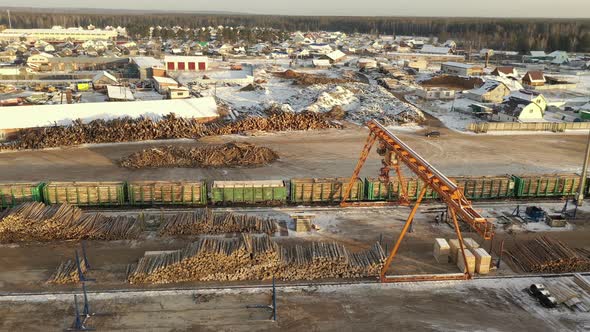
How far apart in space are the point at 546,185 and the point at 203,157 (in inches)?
1011

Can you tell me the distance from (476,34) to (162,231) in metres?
202

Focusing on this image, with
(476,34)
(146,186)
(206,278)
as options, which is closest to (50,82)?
(146,186)

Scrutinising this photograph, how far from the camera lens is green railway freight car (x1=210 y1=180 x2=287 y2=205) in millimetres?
29078

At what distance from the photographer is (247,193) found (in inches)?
1150

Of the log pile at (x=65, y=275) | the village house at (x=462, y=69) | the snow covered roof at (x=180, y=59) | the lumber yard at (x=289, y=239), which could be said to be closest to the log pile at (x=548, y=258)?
the lumber yard at (x=289, y=239)

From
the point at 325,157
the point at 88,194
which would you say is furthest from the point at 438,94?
the point at 88,194

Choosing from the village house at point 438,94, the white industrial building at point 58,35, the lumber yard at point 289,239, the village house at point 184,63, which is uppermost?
the white industrial building at point 58,35

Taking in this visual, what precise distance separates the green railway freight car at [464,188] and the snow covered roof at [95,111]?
25.6 metres

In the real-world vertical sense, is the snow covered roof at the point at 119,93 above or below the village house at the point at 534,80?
below

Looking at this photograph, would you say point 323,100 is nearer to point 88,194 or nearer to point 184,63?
point 88,194

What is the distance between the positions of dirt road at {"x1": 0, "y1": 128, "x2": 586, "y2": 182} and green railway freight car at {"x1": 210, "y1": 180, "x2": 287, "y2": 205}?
4771 millimetres

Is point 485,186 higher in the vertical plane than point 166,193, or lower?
higher

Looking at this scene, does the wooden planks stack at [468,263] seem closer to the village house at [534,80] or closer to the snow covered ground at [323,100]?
the snow covered ground at [323,100]

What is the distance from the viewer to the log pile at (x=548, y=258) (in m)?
22.3
